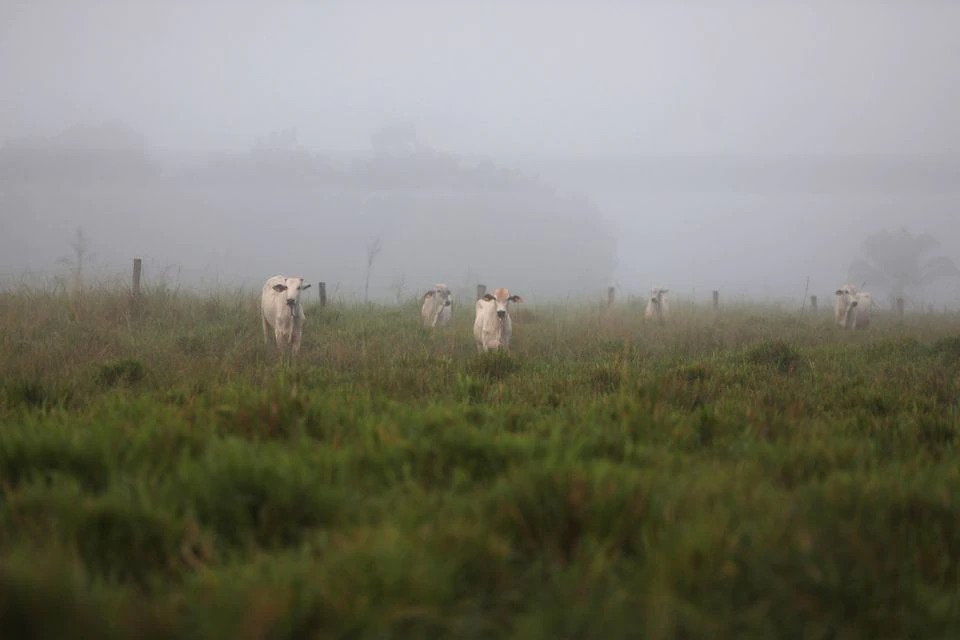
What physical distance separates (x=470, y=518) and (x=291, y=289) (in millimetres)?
10480

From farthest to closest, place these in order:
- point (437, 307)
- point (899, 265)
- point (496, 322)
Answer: point (899, 265) → point (437, 307) → point (496, 322)

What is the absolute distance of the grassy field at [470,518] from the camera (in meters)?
2.12

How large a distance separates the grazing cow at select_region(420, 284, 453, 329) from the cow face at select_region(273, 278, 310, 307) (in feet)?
17.2

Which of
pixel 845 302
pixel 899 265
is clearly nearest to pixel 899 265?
pixel 899 265

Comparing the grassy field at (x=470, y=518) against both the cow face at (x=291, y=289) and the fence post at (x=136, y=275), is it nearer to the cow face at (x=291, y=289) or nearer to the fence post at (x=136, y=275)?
the cow face at (x=291, y=289)

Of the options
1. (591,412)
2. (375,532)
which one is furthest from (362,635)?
(591,412)

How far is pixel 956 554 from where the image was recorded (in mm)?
2795

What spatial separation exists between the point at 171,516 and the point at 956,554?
10.1 feet

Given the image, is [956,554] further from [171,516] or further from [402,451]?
[171,516]

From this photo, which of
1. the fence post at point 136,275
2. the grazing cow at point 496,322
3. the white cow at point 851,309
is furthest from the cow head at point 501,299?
the white cow at point 851,309

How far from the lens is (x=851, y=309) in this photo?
20.2 m

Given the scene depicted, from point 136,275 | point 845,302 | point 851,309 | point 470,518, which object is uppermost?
point 136,275

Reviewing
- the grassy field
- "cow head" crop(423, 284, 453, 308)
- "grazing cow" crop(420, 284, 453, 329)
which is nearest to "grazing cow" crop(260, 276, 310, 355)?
"grazing cow" crop(420, 284, 453, 329)

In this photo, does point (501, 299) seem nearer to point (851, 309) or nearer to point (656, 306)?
point (656, 306)
